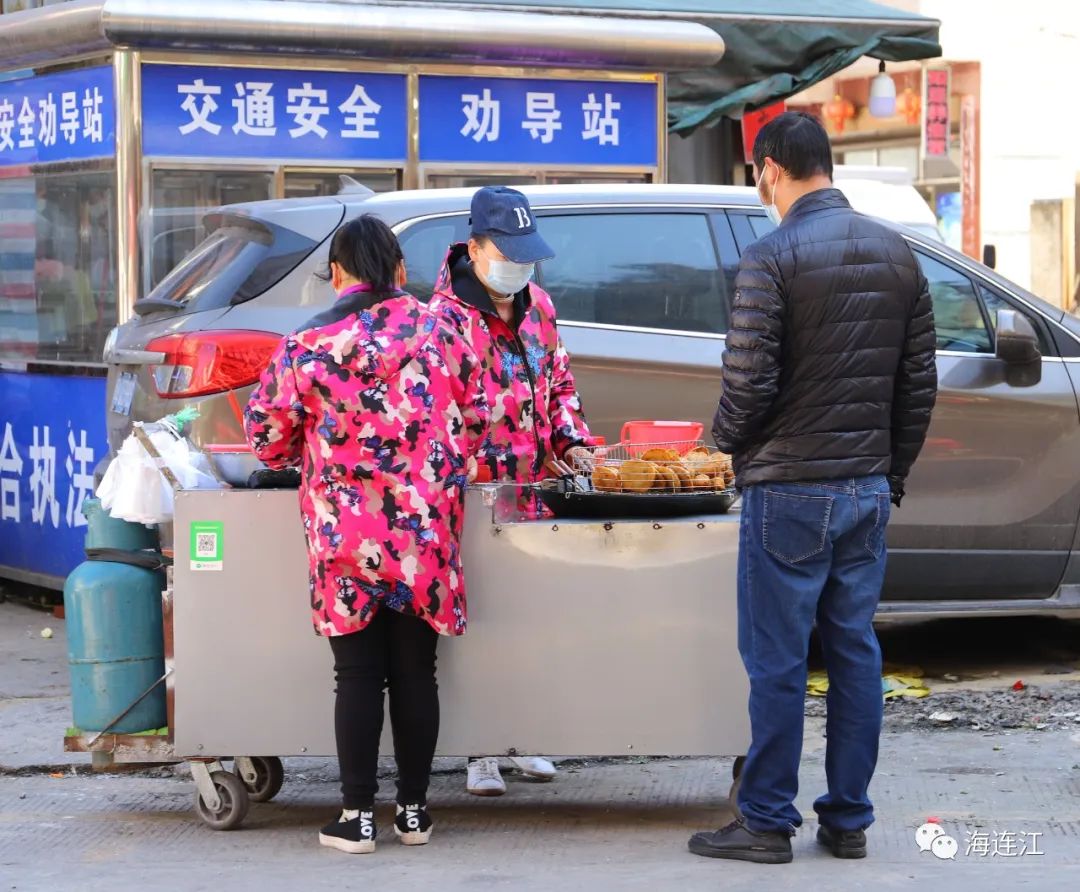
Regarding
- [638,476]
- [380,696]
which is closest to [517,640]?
[380,696]

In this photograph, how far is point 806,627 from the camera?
4.61m

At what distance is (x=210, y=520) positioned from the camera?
16.2ft

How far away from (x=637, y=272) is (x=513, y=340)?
66.8 inches

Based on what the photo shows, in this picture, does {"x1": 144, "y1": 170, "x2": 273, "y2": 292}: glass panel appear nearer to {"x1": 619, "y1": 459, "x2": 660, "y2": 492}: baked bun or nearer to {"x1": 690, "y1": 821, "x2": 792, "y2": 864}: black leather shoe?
{"x1": 619, "y1": 459, "x2": 660, "y2": 492}: baked bun

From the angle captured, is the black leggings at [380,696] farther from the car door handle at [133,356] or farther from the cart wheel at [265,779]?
the car door handle at [133,356]

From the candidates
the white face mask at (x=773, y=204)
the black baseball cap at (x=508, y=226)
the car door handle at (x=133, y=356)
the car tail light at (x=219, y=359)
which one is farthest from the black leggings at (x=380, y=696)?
the car door handle at (x=133, y=356)

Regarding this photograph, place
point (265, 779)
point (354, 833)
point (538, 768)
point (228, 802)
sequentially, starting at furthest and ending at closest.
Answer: point (538, 768), point (265, 779), point (228, 802), point (354, 833)

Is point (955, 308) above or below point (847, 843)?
above

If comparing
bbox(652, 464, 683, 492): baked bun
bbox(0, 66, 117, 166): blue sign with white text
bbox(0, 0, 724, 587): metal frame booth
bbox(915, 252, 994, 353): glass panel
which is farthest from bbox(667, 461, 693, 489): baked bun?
bbox(0, 66, 117, 166): blue sign with white text

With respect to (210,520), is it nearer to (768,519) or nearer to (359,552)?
(359,552)

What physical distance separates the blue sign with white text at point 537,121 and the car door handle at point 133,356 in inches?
99.1

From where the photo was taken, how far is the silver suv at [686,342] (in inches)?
259

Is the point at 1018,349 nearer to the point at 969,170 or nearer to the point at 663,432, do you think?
the point at 663,432

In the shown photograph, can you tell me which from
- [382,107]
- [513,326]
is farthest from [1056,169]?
[513,326]
